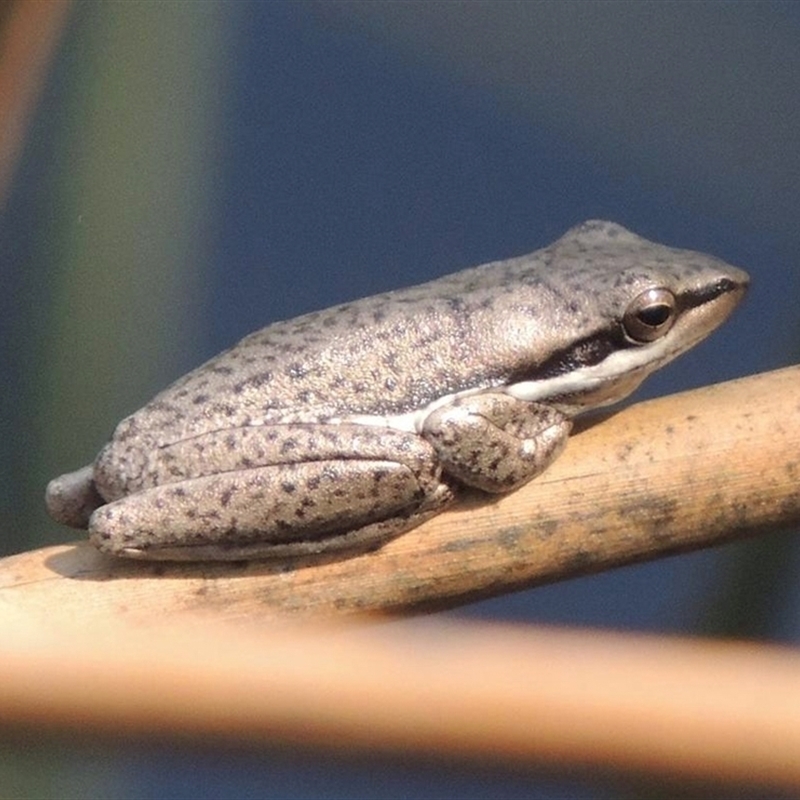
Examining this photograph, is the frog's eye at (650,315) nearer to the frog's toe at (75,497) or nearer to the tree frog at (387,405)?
the tree frog at (387,405)

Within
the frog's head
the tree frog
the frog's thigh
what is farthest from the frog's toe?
the frog's head

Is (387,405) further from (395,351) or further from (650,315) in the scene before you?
(650,315)

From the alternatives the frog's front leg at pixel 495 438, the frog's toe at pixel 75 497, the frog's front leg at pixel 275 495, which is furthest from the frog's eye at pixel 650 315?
the frog's toe at pixel 75 497

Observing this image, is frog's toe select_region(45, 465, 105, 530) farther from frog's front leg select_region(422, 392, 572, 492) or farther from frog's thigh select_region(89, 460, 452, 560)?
frog's front leg select_region(422, 392, 572, 492)

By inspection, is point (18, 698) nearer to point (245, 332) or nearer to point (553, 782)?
point (553, 782)

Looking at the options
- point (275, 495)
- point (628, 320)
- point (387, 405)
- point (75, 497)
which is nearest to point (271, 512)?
point (275, 495)

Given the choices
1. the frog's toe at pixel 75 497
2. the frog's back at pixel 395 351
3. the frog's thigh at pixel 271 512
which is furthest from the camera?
the frog's toe at pixel 75 497

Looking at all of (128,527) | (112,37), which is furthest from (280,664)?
(112,37)
